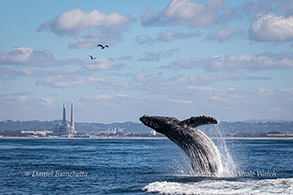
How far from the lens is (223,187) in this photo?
60.8ft

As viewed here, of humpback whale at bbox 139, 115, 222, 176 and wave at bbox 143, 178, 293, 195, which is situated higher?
humpback whale at bbox 139, 115, 222, 176

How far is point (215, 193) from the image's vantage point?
17.4 m

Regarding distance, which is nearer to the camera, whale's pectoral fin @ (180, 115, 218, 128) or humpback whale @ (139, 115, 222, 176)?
whale's pectoral fin @ (180, 115, 218, 128)

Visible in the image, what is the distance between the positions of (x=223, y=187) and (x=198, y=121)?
2737 mm

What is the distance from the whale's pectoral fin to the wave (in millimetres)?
2418

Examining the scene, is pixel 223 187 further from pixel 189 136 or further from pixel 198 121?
pixel 189 136

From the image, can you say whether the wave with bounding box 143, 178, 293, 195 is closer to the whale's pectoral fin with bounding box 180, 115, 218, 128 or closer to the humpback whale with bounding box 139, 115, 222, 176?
the humpback whale with bounding box 139, 115, 222, 176

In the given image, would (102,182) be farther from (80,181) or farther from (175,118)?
(175,118)

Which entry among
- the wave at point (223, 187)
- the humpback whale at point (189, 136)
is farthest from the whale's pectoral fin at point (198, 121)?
the wave at point (223, 187)

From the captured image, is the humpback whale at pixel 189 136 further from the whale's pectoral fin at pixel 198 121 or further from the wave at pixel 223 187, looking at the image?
the wave at pixel 223 187

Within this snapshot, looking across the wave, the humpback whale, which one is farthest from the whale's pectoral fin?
the wave

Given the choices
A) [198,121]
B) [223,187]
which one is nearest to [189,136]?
[198,121]

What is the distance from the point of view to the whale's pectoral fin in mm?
18547

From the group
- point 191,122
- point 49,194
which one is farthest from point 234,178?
point 49,194
